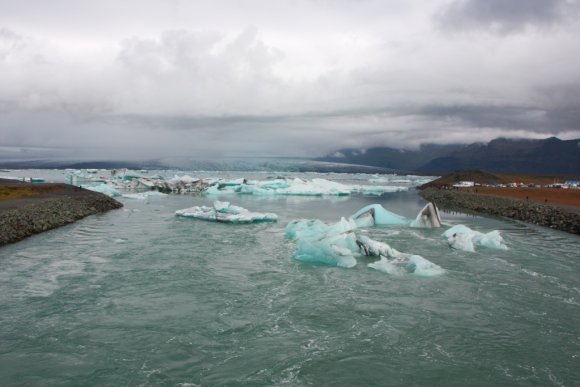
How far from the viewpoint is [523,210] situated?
89.2 ft

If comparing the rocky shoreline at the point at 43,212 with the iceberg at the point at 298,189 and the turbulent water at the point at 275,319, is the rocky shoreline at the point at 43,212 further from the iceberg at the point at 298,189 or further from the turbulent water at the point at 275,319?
the iceberg at the point at 298,189

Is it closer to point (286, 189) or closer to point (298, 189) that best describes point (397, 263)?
point (298, 189)

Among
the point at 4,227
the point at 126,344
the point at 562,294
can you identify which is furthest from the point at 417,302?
the point at 4,227

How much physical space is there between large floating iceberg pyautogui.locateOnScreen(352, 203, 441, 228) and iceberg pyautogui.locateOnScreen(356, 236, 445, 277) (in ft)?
24.1

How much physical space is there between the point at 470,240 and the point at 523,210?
14.4 metres

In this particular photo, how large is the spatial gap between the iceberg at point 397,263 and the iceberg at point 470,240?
3383 mm

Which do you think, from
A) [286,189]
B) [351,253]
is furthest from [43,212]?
[286,189]

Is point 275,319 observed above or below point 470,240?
below

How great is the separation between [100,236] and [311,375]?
13702 mm

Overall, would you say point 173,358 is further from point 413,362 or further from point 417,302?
point 417,302

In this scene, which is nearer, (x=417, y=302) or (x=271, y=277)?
(x=417, y=302)

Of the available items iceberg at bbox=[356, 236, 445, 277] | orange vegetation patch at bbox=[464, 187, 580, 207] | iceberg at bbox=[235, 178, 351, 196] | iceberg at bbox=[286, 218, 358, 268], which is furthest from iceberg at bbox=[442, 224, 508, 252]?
iceberg at bbox=[235, 178, 351, 196]

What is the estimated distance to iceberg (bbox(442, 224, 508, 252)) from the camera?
596 inches

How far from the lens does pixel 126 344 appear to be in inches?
276
